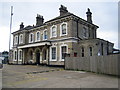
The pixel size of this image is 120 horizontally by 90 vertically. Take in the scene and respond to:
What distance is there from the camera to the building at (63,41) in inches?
879

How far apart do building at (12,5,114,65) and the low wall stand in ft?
9.47

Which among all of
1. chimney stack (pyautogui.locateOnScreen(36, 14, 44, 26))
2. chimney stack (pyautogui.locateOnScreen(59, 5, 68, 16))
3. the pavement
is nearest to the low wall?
the pavement

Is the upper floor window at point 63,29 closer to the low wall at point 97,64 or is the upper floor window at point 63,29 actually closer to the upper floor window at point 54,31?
the upper floor window at point 54,31

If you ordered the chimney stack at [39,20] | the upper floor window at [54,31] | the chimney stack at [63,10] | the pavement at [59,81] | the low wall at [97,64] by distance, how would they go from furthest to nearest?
the chimney stack at [39,20], the chimney stack at [63,10], the upper floor window at [54,31], the low wall at [97,64], the pavement at [59,81]

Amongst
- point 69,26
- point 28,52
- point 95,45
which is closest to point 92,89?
point 95,45

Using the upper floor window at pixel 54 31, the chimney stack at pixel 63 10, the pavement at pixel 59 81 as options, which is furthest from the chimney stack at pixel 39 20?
the pavement at pixel 59 81

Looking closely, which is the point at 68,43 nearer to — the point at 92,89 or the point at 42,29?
the point at 42,29

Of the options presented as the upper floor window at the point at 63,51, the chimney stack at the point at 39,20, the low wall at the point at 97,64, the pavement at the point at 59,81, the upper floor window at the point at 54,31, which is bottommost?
the pavement at the point at 59,81

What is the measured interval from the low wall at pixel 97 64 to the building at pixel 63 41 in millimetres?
2886

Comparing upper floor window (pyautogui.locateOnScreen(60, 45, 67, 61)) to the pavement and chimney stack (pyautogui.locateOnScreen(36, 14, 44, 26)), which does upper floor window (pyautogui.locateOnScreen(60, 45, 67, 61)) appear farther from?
chimney stack (pyautogui.locateOnScreen(36, 14, 44, 26))

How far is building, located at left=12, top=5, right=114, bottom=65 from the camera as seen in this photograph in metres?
22.3

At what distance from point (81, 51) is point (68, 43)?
8.16 feet

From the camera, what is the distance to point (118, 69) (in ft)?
39.0

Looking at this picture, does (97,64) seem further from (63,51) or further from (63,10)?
(63,10)
